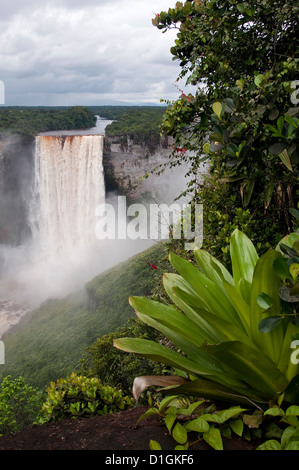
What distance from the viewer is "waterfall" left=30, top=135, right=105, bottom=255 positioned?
845 inches

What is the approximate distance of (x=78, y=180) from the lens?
22.0 meters

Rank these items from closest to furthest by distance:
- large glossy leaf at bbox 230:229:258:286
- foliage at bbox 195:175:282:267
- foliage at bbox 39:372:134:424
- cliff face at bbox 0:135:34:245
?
large glossy leaf at bbox 230:229:258:286 → foliage at bbox 39:372:134:424 → foliage at bbox 195:175:282:267 → cliff face at bbox 0:135:34:245

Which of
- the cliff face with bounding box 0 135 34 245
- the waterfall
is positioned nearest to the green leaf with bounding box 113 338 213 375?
the waterfall

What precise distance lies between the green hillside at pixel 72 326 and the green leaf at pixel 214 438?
31.9 feet

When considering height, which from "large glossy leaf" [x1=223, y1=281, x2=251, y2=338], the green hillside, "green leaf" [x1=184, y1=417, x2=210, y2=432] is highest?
"large glossy leaf" [x1=223, y1=281, x2=251, y2=338]

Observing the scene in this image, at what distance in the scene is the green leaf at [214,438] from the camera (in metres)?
1.31

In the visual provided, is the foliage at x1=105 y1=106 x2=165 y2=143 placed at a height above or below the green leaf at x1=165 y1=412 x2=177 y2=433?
above

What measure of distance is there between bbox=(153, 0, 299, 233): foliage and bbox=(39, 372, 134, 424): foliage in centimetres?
165

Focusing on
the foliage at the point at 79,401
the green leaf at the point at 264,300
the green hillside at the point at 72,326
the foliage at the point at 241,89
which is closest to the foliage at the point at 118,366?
the foliage at the point at 79,401

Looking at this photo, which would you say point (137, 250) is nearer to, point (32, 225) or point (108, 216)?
point (108, 216)

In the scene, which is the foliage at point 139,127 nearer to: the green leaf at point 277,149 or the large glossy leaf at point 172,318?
the green leaf at point 277,149

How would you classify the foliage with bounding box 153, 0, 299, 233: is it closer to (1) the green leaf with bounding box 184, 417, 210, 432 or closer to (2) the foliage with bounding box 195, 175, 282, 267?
(2) the foliage with bounding box 195, 175, 282, 267

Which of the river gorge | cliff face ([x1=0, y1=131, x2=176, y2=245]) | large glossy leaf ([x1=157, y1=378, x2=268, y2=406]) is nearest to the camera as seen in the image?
large glossy leaf ([x1=157, y1=378, x2=268, y2=406])
